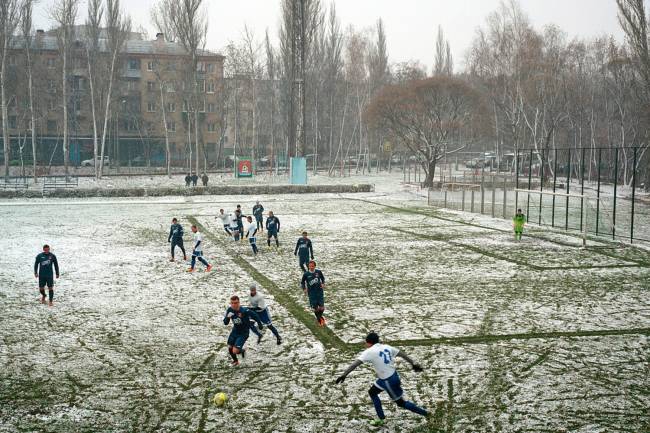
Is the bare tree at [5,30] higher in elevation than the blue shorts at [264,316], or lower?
higher

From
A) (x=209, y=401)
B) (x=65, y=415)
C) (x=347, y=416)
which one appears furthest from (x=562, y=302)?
(x=65, y=415)

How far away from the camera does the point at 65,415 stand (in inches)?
410

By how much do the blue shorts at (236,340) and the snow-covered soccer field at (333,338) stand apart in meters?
0.49

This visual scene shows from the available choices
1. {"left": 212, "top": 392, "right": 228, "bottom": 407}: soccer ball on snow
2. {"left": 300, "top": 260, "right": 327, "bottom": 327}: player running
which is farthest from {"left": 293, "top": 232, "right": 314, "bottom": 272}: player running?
{"left": 212, "top": 392, "right": 228, "bottom": 407}: soccer ball on snow

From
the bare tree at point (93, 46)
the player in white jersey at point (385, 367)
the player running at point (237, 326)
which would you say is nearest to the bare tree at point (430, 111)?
the bare tree at point (93, 46)

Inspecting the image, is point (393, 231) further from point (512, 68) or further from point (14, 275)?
point (512, 68)

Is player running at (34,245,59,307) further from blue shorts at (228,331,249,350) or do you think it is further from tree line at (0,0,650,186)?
tree line at (0,0,650,186)

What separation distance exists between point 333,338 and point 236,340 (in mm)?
2758

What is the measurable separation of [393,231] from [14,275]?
18167 mm

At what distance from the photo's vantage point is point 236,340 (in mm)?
12797

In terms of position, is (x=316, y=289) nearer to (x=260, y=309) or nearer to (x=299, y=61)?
(x=260, y=309)

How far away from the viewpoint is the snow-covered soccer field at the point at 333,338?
10.5m

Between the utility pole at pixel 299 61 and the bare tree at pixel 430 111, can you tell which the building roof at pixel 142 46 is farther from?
the bare tree at pixel 430 111

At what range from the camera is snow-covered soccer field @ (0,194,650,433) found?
1055 centimetres
